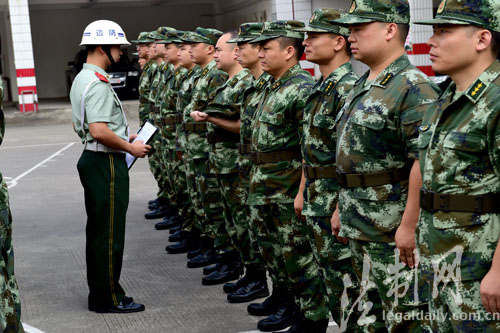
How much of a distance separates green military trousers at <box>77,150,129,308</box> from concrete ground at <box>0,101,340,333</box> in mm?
221

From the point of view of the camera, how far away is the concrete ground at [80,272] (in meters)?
5.37

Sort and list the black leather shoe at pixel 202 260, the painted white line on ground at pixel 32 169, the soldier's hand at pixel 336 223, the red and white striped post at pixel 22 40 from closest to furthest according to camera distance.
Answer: the soldier's hand at pixel 336 223 → the black leather shoe at pixel 202 260 → the painted white line on ground at pixel 32 169 → the red and white striped post at pixel 22 40

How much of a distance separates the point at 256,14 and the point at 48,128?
800 centimetres

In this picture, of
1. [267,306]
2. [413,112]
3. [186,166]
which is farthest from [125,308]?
[413,112]

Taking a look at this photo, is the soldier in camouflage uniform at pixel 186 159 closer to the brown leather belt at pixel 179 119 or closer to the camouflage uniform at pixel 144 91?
the brown leather belt at pixel 179 119

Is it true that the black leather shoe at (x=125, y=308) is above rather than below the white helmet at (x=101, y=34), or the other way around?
below

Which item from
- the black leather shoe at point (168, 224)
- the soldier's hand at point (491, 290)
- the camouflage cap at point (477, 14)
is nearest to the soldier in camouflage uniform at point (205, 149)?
the black leather shoe at point (168, 224)

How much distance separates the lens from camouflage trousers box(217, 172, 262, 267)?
19.0 feet

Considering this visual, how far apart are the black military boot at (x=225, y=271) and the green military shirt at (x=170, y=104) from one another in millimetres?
1985

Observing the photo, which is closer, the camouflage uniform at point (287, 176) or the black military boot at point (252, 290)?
the camouflage uniform at point (287, 176)

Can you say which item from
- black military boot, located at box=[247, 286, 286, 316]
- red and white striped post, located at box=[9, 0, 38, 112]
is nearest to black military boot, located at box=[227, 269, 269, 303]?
black military boot, located at box=[247, 286, 286, 316]

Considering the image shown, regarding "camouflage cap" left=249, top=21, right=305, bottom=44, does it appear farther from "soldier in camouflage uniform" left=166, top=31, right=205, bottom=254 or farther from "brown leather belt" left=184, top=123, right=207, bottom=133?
"soldier in camouflage uniform" left=166, top=31, right=205, bottom=254

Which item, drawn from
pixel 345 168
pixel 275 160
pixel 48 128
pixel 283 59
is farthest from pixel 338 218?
pixel 48 128

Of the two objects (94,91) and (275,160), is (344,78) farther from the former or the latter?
(94,91)
